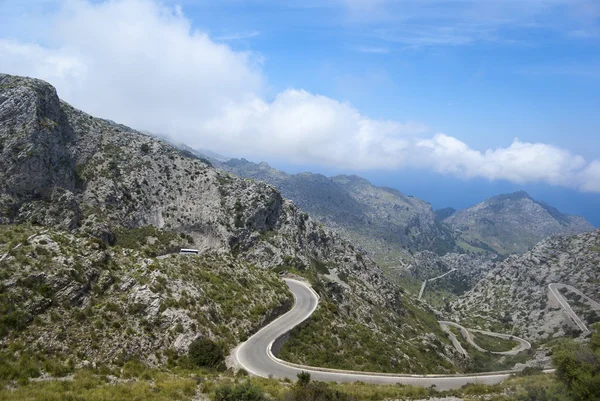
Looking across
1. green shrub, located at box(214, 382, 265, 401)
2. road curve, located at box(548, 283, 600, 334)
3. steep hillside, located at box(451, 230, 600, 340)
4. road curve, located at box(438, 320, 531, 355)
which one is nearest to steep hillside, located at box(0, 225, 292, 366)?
green shrub, located at box(214, 382, 265, 401)

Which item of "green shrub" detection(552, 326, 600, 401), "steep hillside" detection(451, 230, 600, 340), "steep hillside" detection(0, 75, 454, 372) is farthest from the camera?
"steep hillside" detection(451, 230, 600, 340)

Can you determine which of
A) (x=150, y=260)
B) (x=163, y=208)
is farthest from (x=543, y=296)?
(x=150, y=260)

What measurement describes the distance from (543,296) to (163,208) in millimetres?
175965

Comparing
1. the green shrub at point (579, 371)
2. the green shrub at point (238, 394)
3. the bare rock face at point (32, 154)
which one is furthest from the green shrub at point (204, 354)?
the bare rock face at point (32, 154)

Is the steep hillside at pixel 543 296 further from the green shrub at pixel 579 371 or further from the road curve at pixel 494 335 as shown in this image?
the green shrub at pixel 579 371

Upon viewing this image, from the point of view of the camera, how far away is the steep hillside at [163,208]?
70.7 m

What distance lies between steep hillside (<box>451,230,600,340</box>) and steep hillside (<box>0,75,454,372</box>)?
245 ft

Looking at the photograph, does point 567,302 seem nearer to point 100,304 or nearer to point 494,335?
point 494,335

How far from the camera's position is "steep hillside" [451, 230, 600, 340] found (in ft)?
477

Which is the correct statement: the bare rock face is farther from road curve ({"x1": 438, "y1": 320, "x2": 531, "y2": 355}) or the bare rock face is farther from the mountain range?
road curve ({"x1": 438, "y1": 320, "x2": 531, "y2": 355})

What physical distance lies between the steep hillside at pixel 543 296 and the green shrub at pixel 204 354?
14673cm

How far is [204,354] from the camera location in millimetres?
30688

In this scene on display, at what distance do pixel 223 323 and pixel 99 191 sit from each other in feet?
213

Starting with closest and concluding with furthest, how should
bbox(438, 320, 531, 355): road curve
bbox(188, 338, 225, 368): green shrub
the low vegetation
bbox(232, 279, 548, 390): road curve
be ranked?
bbox(188, 338, 225, 368): green shrub < bbox(232, 279, 548, 390): road curve < bbox(438, 320, 531, 355): road curve < the low vegetation
